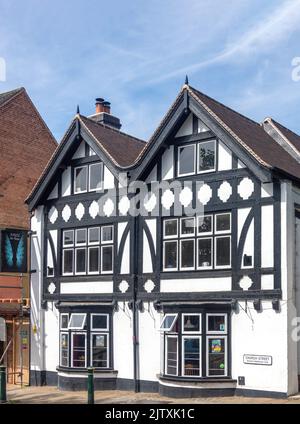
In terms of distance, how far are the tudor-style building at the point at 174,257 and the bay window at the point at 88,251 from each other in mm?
42

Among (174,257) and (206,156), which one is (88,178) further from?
(206,156)

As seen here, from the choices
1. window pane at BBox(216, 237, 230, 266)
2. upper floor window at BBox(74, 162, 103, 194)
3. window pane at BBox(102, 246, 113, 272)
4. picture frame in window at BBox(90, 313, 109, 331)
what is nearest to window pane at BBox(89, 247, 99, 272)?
window pane at BBox(102, 246, 113, 272)

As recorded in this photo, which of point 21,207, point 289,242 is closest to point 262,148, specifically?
point 289,242

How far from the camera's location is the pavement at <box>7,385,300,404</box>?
18.6 metres

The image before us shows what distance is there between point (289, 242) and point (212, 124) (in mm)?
4442

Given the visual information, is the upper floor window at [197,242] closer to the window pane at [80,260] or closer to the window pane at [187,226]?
the window pane at [187,226]

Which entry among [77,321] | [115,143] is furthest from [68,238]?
[115,143]

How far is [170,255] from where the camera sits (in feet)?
70.1

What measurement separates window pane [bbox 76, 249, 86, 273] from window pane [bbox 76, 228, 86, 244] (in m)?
0.33

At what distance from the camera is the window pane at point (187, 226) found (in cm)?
2092

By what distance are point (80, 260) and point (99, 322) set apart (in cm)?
244

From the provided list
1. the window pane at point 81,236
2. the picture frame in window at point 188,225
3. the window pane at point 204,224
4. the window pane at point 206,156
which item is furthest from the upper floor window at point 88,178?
the window pane at point 204,224
